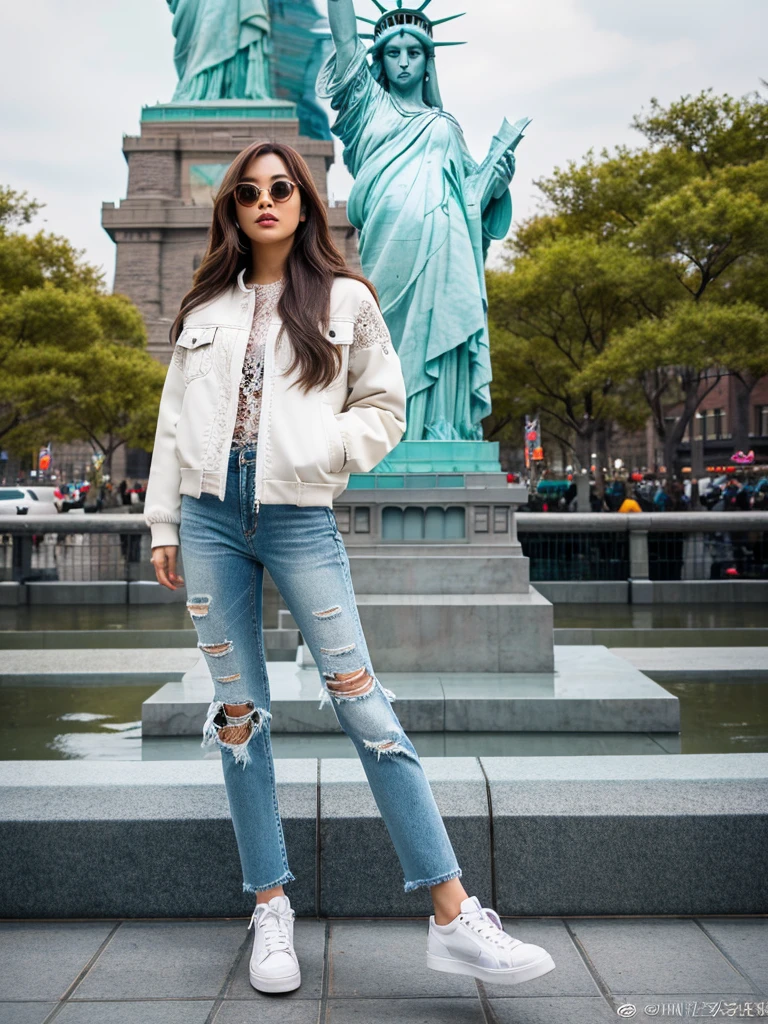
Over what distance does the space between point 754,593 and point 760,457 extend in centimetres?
4013

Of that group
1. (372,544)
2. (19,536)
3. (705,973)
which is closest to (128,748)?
(372,544)

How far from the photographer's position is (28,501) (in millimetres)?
30156

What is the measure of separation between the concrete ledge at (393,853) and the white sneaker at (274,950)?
0.29 m

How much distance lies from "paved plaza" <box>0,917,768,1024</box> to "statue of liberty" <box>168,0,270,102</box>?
5559 cm

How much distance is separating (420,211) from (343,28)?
4.43ft

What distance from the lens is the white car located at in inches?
1130

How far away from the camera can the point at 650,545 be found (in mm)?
14227

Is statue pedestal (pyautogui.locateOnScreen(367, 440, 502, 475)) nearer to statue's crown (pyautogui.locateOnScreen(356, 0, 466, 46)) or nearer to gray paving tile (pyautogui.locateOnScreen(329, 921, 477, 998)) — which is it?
statue's crown (pyautogui.locateOnScreen(356, 0, 466, 46))

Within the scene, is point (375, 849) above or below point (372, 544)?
below

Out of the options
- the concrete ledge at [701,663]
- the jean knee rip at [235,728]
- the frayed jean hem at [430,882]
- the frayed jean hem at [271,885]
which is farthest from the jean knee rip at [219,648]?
the concrete ledge at [701,663]

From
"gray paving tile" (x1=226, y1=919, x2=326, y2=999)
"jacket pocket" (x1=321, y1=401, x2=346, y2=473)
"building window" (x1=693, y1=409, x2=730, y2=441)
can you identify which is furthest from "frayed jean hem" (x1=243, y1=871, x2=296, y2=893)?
"building window" (x1=693, y1=409, x2=730, y2=441)

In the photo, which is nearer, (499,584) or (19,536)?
(499,584)

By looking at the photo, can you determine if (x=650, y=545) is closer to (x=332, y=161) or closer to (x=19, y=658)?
(x=19, y=658)

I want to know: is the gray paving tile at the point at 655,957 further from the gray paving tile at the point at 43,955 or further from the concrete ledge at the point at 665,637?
the concrete ledge at the point at 665,637
